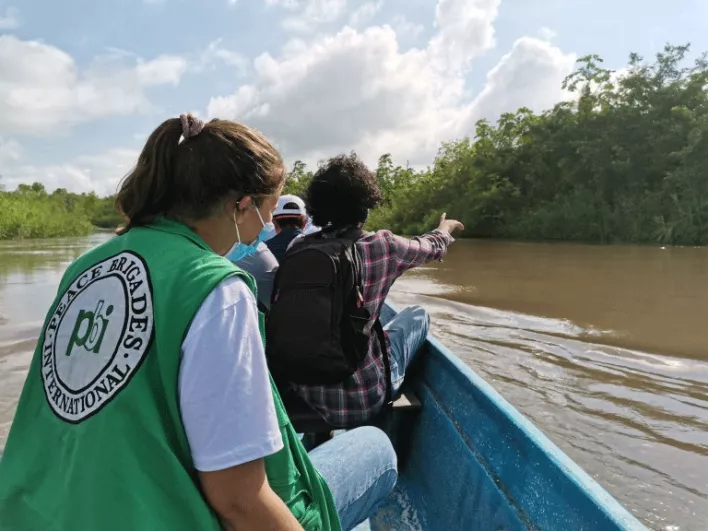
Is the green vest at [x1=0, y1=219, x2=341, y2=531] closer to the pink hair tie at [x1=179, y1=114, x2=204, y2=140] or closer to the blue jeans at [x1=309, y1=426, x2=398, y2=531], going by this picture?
the pink hair tie at [x1=179, y1=114, x2=204, y2=140]

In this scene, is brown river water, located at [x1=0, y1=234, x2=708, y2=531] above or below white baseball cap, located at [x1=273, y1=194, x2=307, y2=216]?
below

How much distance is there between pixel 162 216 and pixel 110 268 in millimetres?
155

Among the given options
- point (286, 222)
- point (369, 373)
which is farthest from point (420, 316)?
point (286, 222)

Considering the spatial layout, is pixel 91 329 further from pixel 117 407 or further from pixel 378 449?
pixel 378 449

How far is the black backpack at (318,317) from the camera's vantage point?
76.0 inches

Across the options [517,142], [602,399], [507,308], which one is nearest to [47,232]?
[517,142]

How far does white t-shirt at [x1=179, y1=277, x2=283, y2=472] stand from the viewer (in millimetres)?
784

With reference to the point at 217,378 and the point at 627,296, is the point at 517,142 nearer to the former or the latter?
the point at 627,296

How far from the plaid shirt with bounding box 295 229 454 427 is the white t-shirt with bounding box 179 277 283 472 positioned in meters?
1.23

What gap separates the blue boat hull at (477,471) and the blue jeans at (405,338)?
9cm

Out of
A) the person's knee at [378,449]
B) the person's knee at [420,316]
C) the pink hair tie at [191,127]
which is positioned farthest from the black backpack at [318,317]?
the pink hair tie at [191,127]

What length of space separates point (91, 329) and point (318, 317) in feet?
3.61

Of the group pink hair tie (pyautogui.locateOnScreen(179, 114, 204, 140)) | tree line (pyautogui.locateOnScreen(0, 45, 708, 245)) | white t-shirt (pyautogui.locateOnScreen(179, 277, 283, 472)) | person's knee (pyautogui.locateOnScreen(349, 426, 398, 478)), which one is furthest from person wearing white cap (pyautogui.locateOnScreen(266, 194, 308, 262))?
tree line (pyautogui.locateOnScreen(0, 45, 708, 245))

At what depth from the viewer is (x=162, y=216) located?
1.01 metres
